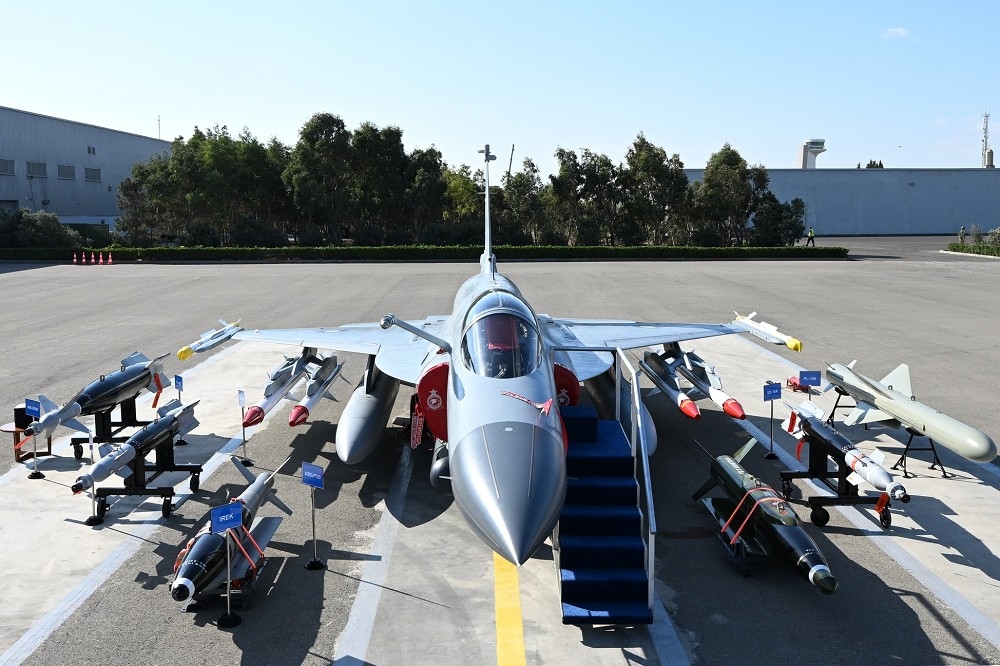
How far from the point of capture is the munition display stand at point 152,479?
10.8 m

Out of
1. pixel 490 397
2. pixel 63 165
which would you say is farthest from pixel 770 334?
pixel 63 165

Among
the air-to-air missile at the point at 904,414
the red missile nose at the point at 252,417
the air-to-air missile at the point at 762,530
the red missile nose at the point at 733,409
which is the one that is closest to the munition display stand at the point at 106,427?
the red missile nose at the point at 252,417

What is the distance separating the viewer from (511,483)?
24.7 ft

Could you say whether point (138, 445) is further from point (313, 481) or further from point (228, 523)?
point (228, 523)

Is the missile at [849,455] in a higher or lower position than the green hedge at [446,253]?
lower

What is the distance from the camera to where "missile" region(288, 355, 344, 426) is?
13570mm

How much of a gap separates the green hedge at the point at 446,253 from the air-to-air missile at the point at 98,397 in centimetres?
4402

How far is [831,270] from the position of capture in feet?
A: 157

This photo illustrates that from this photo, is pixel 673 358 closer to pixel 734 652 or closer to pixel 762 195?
pixel 734 652

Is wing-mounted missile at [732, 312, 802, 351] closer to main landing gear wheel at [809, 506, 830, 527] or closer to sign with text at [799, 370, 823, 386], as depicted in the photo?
sign with text at [799, 370, 823, 386]

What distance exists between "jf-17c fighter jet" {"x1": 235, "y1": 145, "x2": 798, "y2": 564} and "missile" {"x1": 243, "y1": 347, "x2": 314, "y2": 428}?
1.56 feet

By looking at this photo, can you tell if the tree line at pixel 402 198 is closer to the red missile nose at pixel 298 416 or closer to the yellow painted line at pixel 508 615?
the red missile nose at pixel 298 416

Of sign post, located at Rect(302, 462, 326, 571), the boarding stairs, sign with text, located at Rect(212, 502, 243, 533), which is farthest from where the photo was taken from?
sign post, located at Rect(302, 462, 326, 571)

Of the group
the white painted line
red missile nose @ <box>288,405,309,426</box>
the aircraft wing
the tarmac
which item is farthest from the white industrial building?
the white painted line
